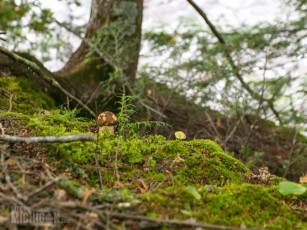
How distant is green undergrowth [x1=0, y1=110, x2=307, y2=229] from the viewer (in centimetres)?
202

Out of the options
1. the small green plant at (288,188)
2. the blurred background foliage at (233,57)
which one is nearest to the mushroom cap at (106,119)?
the small green plant at (288,188)

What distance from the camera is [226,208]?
2154 mm

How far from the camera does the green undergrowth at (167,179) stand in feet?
6.63

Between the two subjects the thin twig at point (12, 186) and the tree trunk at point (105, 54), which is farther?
the tree trunk at point (105, 54)

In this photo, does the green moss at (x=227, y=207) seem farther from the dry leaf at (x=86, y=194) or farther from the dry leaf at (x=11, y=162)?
the dry leaf at (x=11, y=162)

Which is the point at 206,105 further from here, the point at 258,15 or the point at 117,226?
the point at 258,15

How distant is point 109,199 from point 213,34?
5530mm

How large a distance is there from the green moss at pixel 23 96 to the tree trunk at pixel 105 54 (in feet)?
2.56

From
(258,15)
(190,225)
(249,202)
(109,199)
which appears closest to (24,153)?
(109,199)

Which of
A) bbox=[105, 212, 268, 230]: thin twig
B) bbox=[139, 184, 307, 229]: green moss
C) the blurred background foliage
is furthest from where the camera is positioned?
the blurred background foliage

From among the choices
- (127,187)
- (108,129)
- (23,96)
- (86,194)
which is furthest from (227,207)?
(23,96)

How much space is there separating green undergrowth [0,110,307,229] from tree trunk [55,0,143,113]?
296 cm

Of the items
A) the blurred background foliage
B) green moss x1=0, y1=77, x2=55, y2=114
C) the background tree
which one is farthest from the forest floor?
the blurred background foliage

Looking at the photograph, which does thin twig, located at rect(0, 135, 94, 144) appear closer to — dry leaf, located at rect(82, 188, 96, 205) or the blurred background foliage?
dry leaf, located at rect(82, 188, 96, 205)
